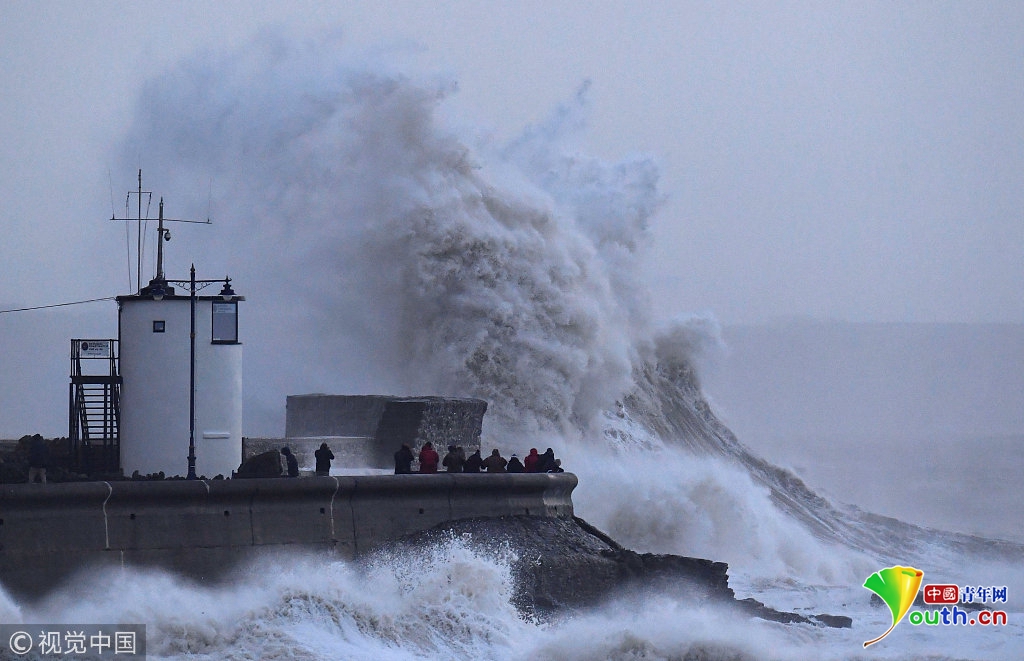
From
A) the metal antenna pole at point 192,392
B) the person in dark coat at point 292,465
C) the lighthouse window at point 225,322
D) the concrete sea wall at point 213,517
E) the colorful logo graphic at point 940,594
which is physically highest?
the lighthouse window at point 225,322

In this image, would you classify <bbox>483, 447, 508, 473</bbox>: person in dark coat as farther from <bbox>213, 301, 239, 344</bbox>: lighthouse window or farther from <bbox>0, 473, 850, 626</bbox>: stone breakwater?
<bbox>213, 301, 239, 344</bbox>: lighthouse window

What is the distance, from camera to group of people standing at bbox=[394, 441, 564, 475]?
16062 mm

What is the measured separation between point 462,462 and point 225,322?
3.08m

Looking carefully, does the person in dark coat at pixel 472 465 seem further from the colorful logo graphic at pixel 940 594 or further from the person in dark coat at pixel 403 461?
the colorful logo graphic at pixel 940 594

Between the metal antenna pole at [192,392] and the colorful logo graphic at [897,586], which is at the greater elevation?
the metal antenna pole at [192,392]

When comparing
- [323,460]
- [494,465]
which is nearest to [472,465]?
[494,465]

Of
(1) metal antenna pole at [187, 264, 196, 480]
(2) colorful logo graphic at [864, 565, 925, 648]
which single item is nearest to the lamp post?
(1) metal antenna pole at [187, 264, 196, 480]

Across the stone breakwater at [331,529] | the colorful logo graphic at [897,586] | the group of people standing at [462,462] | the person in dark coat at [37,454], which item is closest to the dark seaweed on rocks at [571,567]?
the stone breakwater at [331,529]

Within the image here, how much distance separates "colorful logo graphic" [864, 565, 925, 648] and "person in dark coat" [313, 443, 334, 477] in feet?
23.4

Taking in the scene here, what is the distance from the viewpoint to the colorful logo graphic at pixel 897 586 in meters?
19.3

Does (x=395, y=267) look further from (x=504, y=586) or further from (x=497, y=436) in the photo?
(x=504, y=586)

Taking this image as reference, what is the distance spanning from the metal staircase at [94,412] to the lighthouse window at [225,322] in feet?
3.50

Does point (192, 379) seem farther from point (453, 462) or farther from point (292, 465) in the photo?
point (453, 462)

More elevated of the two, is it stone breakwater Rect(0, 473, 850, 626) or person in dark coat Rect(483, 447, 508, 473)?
person in dark coat Rect(483, 447, 508, 473)
